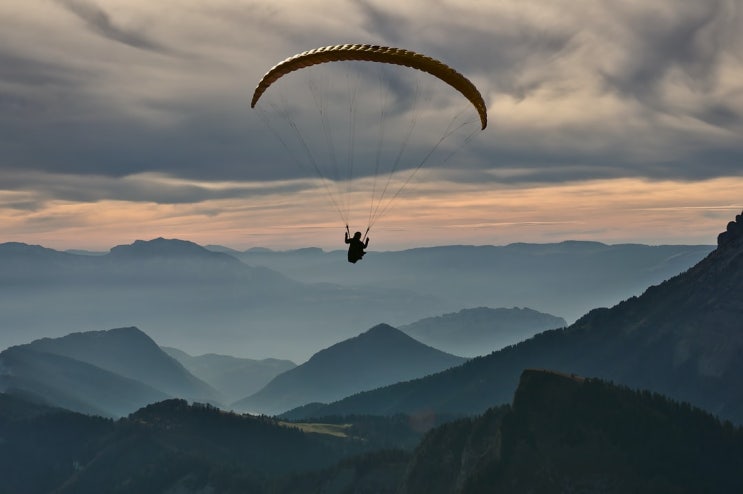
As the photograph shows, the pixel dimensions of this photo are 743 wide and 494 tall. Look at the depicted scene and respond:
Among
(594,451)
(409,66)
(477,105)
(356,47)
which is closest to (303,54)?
(356,47)

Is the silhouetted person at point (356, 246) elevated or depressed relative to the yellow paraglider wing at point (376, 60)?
depressed

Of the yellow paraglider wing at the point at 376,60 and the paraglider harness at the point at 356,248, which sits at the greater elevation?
the yellow paraglider wing at the point at 376,60

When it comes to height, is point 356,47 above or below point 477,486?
above

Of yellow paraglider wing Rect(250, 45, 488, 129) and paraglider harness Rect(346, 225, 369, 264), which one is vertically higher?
yellow paraglider wing Rect(250, 45, 488, 129)

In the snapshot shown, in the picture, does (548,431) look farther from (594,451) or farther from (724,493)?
(724,493)

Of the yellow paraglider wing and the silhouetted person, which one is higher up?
the yellow paraglider wing

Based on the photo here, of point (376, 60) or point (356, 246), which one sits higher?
point (376, 60)

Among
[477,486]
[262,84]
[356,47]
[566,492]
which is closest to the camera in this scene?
[356,47]

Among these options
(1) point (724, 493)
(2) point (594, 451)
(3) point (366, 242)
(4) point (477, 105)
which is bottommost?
(1) point (724, 493)
